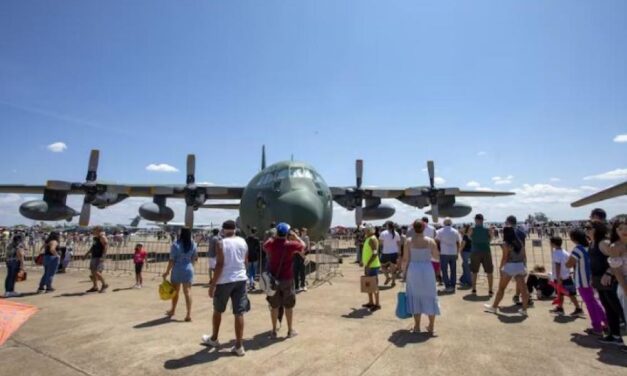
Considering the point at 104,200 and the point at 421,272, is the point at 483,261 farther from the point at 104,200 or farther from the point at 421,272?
the point at 104,200

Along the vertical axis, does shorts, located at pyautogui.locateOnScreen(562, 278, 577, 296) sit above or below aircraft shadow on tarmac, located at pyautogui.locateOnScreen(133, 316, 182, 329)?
above

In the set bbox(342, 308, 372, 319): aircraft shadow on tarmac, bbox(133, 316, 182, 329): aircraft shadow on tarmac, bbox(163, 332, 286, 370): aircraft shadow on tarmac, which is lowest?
bbox(163, 332, 286, 370): aircraft shadow on tarmac

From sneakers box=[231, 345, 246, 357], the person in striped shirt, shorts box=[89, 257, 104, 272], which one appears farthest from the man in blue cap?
shorts box=[89, 257, 104, 272]

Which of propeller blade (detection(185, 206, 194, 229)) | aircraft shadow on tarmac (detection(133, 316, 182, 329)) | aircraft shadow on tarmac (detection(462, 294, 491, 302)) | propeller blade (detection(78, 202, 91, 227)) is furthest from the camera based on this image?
propeller blade (detection(185, 206, 194, 229))

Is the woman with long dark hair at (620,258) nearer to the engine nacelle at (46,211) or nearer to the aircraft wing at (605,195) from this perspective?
the aircraft wing at (605,195)

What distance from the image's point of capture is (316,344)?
5105 millimetres

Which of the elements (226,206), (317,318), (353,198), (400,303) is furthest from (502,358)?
(226,206)

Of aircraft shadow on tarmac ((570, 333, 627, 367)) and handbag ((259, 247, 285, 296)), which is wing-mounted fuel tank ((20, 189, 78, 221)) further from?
aircraft shadow on tarmac ((570, 333, 627, 367))

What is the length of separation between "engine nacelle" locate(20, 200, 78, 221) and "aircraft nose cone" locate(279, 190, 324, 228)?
1643 cm

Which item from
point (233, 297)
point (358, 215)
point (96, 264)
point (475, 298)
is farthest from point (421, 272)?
point (358, 215)

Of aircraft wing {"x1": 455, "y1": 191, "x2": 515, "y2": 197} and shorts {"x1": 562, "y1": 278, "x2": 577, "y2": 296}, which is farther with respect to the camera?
aircraft wing {"x1": 455, "y1": 191, "x2": 515, "y2": 197}

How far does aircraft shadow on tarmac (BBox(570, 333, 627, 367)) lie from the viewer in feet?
14.3

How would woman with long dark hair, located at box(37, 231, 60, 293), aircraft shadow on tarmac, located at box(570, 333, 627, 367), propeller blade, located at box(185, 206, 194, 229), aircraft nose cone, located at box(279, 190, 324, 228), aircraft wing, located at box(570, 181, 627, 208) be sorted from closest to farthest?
1. aircraft shadow on tarmac, located at box(570, 333, 627, 367)
2. aircraft wing, located at box(570, 181, 627, 208)
3. woman with long dark hair, located at box(37, 231, 60, 293)
4. aircraft nose cone, located at box(279, 190, 324, 228)
5. propeller blade, located at box(185, 206, 194, 229)

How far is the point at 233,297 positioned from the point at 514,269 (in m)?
5.44
